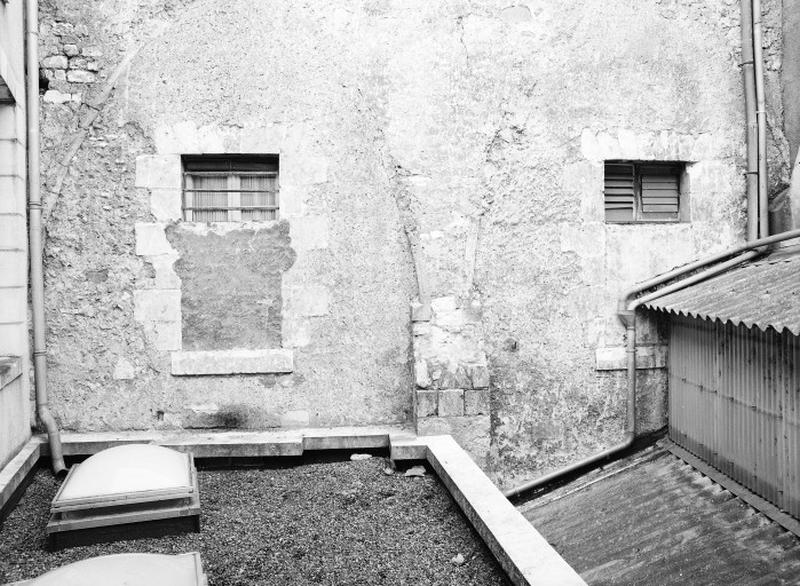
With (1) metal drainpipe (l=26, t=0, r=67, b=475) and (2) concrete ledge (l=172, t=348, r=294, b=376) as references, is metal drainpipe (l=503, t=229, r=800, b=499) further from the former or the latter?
→ (1) metal drainpipe (l=26, t=0, r=67, b=475)

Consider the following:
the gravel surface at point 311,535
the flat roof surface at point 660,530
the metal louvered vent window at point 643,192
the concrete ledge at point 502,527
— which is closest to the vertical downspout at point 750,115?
the metal louvered vent window at point 643,192

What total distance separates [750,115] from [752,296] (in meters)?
2.13

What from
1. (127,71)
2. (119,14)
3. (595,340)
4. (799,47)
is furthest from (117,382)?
(799,47)

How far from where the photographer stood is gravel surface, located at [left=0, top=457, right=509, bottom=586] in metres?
3.00

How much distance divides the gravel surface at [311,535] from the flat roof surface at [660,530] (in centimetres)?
116

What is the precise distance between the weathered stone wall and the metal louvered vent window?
19cm

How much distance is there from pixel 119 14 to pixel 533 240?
3887 mm

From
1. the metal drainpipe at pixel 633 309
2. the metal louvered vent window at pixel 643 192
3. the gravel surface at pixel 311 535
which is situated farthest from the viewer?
the metal louvered vent window at pixel 643 192

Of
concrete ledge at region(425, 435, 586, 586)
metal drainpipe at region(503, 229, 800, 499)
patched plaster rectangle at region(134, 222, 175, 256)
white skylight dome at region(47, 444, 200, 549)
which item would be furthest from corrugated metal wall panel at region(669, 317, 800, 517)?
patched plaster rectangle at region(134, 222, 175, 256)

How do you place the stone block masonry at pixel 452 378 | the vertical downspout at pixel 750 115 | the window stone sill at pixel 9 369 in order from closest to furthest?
the window stone sill at pixel 9 369
the stone block masonry at pixel 452 378
the vertical downspout at pixel 750 115

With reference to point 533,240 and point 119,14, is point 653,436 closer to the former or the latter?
point 533,240

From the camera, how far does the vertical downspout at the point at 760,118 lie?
546cm

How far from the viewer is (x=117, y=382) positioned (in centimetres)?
511

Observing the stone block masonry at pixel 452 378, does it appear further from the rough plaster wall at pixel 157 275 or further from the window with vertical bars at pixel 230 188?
the window with vertical bars at pixel 230 188
